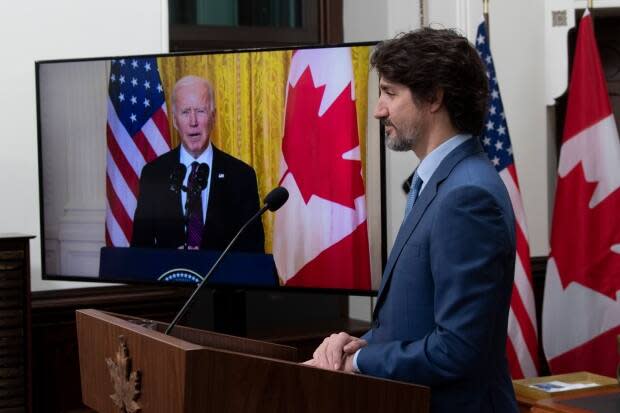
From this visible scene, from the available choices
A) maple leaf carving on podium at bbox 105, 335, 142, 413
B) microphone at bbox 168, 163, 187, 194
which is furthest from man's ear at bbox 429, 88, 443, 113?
microphone at bbox 168, 163, 187, 194

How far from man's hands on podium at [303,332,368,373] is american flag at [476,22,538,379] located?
8.86 feet

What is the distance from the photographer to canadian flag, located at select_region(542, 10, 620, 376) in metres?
4.71

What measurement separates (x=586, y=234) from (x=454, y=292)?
3.06m

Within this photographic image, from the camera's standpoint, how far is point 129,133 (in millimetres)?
3746

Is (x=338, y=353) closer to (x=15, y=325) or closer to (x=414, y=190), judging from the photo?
(x=414, y=190)

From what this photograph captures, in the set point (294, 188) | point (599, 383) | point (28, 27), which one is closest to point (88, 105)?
point (28, 27)

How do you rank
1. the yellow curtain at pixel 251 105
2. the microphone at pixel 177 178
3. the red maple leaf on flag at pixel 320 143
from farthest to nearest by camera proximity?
the microphone at pixel 177 178 → the yellow curtain at pixel 251 105 → the red maple leaf on flag at pixel 320 143

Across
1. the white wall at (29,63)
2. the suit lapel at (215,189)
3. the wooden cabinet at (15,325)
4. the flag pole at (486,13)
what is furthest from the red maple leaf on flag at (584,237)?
the wooden cabinet at (15,325)

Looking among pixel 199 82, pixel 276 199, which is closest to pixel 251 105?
pixel 199 82

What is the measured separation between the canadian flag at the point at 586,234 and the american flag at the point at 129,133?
2081 mm

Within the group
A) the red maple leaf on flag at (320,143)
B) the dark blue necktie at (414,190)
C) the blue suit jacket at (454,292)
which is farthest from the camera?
the red maple leaf on flag at (320,143)

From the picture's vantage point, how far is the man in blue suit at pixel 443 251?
1862 millimetres

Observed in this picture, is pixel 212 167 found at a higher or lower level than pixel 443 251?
higher

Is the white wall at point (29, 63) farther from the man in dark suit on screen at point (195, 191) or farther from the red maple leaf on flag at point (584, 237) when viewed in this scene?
the red maple leaf on flag at point (584, 237)
